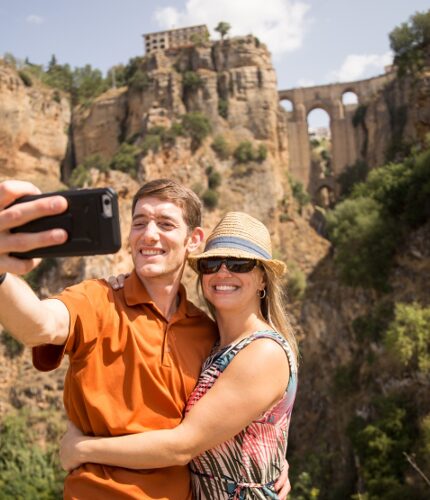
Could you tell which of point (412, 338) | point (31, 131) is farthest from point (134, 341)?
point (31, 131)

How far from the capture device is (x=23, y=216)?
5.23 feet

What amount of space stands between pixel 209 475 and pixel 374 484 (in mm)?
12053

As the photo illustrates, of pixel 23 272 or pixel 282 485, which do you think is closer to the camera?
pixel 23 272

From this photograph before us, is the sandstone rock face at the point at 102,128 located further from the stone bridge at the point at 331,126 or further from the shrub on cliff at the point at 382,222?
the shrub on cliff at the point at 382,222

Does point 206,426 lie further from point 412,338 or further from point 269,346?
point 412,338

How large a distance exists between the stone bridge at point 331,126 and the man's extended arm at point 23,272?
30714 millimetres

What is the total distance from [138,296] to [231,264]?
17.5 inches

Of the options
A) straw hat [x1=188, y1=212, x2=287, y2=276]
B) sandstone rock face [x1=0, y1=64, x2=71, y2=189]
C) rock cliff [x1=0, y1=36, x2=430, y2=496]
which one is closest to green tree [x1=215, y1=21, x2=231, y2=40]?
rock cliff [x1=0, y1=36, x2=430, y2=496]

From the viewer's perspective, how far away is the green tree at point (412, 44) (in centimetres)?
2670

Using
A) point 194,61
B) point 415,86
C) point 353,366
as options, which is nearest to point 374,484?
point 353,366

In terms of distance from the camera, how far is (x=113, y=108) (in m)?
30.1

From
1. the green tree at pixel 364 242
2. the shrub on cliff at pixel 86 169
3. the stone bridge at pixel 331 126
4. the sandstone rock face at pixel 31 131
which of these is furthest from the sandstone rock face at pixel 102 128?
the green tree at pixel 364 242

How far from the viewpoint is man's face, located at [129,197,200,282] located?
103 inches

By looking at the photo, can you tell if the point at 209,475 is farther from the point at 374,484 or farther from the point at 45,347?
the point at 374,484
